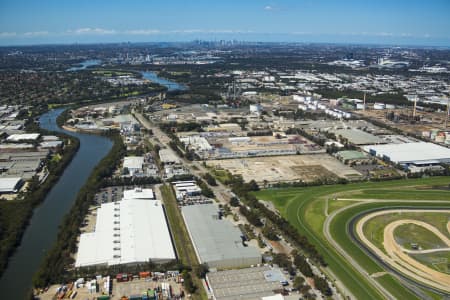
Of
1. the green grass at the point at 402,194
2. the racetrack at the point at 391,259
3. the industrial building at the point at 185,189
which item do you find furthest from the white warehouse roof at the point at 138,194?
the green grass at the point at 402,194

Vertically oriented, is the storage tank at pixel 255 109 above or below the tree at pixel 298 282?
above

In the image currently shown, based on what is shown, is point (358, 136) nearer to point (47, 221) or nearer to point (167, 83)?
point (47, 221)

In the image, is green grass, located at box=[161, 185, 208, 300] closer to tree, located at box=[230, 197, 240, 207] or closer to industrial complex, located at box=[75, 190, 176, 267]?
industrial complex, located at box=[75, 190, 176, 267]

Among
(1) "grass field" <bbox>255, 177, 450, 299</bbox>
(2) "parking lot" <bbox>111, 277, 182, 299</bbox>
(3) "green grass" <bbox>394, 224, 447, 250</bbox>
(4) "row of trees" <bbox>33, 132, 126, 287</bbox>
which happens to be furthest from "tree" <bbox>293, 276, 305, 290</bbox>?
(4) "row of trees" <bbox>33, 132, 126, 287</bbox>

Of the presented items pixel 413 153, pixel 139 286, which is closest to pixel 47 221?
pixel 139 286

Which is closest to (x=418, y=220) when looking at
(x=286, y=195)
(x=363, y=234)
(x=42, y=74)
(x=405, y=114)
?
(x=363, y=234)

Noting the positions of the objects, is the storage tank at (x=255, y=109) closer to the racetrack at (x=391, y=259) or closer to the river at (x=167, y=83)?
the river at (x=167, y=83)
